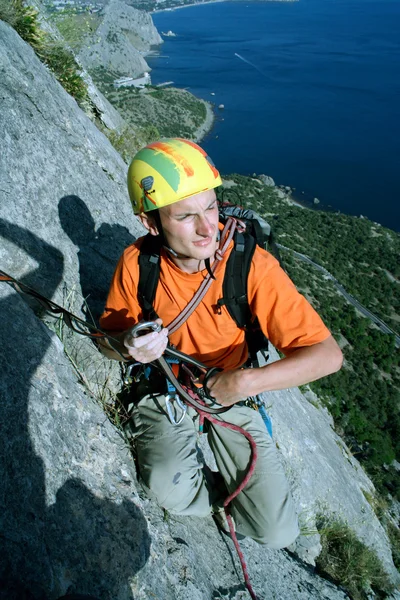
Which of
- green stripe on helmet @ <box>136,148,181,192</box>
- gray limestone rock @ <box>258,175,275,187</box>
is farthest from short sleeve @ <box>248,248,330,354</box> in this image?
gray limestone rock @ <box>258,175,275,187</box>

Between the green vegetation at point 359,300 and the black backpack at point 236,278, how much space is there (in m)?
21.9

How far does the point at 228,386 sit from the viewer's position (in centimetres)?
288

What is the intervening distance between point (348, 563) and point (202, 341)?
3168mm

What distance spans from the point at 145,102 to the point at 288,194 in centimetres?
4386

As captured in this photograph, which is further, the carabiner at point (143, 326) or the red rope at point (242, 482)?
the red rope at point (242, 482)

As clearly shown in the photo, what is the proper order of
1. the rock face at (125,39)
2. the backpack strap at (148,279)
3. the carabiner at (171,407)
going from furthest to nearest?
the rock face at (125,39) → the carabiner at (171,407) → the backpack strap at (148,279)

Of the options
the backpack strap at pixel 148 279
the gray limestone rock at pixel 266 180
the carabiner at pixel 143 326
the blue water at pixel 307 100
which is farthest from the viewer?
the blue water at pixel 307 100

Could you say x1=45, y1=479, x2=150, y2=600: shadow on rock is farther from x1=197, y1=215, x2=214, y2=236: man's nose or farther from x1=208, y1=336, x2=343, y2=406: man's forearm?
x1=197, y1=215, x2=214, y2=236: man's nose

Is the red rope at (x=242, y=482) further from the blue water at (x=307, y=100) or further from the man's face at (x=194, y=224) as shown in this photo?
the blue water at (x=307, y=100)

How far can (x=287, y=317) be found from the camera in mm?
2820

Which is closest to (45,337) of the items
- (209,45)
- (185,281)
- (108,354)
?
(108,354)

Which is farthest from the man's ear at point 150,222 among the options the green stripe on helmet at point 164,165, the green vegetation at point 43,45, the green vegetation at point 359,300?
the green vegetation at point 359,300

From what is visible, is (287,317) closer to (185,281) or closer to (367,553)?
(185,281)

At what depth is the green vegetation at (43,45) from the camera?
5586 mm
